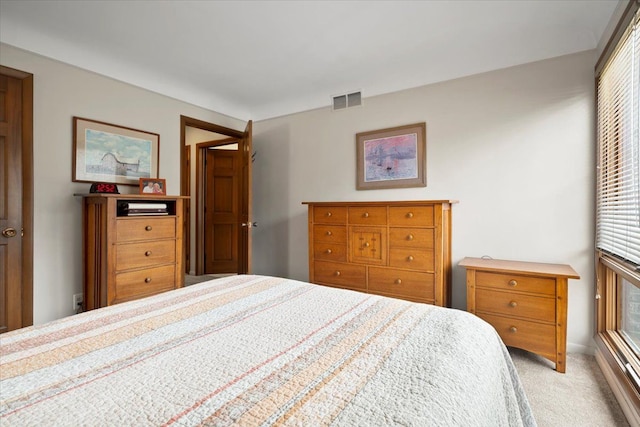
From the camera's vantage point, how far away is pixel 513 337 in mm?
2166

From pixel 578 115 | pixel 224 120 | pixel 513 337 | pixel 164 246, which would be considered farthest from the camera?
pixel 224 120

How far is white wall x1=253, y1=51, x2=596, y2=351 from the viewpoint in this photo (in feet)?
7.62

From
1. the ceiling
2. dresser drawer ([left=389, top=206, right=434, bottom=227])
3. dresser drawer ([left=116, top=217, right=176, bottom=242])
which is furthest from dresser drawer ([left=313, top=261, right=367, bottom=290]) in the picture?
the ceiling

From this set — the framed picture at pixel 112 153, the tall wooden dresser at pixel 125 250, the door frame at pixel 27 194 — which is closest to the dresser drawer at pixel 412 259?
the tall wooden dresser at pixel 125 250

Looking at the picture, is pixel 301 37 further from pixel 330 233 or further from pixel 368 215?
pixel 330 233

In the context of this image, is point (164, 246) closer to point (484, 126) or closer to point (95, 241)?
point (95, 241)

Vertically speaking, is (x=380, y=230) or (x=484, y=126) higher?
(x=484, y=126)

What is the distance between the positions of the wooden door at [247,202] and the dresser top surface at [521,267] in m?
2.25

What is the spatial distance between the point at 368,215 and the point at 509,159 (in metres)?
1.27

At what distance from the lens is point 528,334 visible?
2.12m

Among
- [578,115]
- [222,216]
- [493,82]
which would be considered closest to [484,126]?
[493,82]

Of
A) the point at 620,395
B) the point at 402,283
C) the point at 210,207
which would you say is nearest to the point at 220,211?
the point at 210,207

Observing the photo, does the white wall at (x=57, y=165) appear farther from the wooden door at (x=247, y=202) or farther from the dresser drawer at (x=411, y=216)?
the dresser drawer at (x=411, y=216)

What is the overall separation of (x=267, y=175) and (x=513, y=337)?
3126 mm
